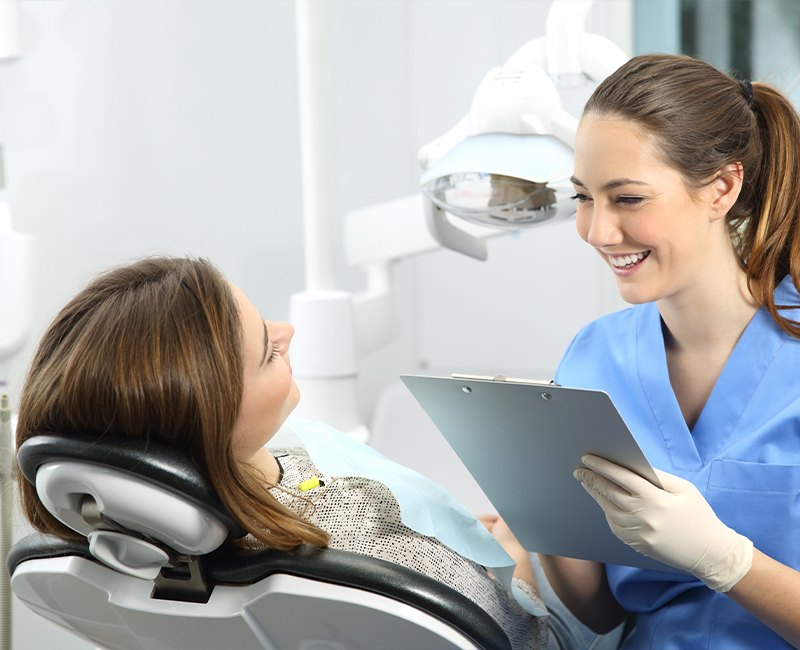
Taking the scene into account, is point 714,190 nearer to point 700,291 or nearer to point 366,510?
point 700,291

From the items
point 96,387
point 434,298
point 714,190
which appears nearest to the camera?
point 96,387

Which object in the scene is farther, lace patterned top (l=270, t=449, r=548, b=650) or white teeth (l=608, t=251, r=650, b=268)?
white teeth (l=608, t=251, r=650, b=268)

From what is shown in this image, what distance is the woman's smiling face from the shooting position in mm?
1211

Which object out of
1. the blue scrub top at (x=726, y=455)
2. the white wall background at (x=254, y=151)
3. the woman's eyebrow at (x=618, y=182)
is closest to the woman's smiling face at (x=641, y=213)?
the woman's eyebrow at (x=618, y=182)

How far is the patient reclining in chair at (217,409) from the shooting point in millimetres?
899

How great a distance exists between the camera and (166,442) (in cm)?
91

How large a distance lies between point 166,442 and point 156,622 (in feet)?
0.76

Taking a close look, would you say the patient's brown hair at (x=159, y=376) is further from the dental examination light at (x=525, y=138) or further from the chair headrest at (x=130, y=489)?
the dental examination light at (x=525, y=138)

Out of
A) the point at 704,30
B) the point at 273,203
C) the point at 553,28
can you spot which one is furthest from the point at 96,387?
the point at 704,30

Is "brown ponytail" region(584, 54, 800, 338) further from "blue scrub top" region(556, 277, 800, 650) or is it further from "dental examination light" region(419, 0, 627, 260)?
"dental examination light" region(419, 0, 627, 260)

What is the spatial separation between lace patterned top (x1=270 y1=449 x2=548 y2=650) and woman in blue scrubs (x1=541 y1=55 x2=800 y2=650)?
17 centimetres

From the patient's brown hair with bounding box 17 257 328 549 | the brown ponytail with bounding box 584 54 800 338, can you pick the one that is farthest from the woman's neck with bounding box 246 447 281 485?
the brown ponytail with bounding box 584 54 800 338

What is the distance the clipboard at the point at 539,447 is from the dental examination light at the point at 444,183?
1.44 ft

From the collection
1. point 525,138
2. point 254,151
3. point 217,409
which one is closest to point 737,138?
point 525,138
